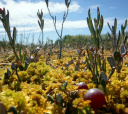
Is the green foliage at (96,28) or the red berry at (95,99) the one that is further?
the green foliage at (96,28)

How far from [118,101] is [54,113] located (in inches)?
28.9

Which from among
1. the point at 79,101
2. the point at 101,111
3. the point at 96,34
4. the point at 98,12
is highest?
the point at 98,12

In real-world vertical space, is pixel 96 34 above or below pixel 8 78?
above

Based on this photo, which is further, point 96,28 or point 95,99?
point 96,28

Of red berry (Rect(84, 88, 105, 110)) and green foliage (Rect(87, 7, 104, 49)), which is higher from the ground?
green foliage (Rect(87, 7, 104, 49))

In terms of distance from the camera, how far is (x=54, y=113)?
1.30 meters

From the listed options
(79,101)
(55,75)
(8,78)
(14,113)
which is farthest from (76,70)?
(14,113)

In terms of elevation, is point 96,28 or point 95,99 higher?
point 96,28

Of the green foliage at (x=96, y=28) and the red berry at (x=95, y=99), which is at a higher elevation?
the green foliage at (x=96, y=28)

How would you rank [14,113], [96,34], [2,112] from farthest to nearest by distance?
[96,34]
[14,113]
[2,112]

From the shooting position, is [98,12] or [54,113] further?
[98,12]

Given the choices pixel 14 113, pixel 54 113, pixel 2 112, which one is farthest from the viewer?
pixel 54 113

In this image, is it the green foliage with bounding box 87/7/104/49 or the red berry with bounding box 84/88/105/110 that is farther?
the green foliage with bounding box 87/7/104/49

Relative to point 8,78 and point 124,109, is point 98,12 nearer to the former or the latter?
point 124,109
